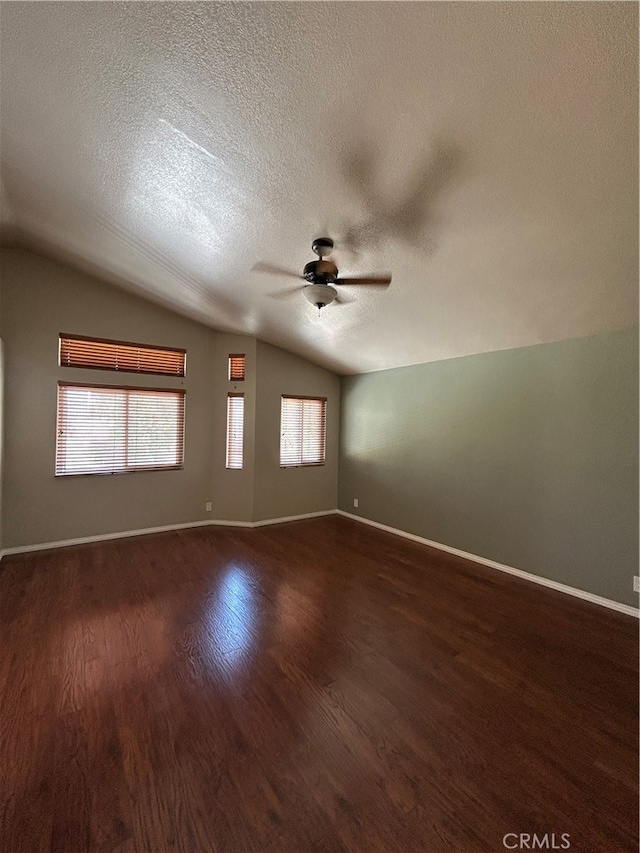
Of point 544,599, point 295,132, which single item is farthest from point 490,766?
point 295,132

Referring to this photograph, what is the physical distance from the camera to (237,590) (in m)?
2.92

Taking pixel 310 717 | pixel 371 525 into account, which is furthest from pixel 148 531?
pixel 310 717

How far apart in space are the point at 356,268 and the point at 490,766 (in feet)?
10.1

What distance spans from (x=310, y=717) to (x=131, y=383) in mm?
4049

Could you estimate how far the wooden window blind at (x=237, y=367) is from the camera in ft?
15.7

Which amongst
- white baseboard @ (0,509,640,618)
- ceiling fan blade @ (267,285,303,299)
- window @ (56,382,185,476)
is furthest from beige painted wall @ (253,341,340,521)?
ceiling fan blade @ (267,285,303,299)

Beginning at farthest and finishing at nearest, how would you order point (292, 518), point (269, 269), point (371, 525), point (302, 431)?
point (302, 431) → point (292, 518) → point (371, 525) → point (269, 269)

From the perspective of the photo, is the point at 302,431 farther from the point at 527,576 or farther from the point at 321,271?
the point at 527,576

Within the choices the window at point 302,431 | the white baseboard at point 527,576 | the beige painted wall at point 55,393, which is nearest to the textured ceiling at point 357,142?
the beige painted wall at point 55,393

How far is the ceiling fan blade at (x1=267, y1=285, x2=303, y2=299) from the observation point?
2968 mm

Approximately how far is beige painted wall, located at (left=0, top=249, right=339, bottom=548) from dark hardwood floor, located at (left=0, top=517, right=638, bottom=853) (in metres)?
1.08

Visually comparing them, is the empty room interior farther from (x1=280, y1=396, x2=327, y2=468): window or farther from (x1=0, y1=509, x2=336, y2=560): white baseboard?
(x1=280, y1=396, x2=327, y2=468): window

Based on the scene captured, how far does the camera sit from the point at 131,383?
4160 mm

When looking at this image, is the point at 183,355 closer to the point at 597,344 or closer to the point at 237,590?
the point at 237,590
